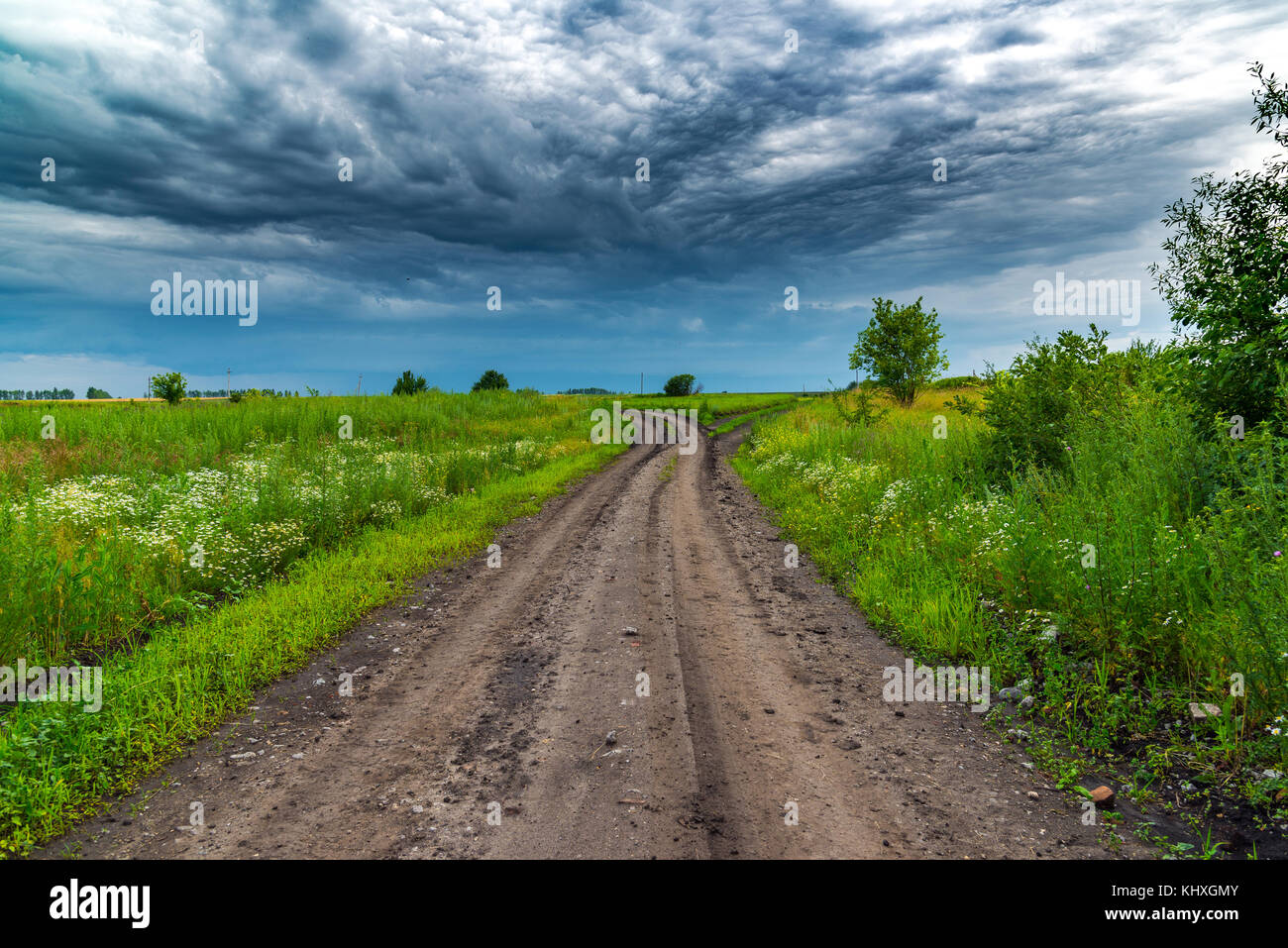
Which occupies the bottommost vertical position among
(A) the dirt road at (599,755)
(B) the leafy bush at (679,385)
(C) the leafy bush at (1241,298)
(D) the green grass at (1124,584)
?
(A) the dirt road at (599,755)

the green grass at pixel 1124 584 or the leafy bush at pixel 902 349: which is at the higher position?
the leafy bush at pixel 902 349

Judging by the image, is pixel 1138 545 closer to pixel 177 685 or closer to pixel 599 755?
pixel 599 755

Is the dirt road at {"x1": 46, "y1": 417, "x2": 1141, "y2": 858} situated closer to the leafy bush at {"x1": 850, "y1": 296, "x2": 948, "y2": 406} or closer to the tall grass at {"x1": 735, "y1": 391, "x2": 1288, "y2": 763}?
the tall grass at {"x1": 735, "y1": 391, "x2": 1288, "y2": 763}

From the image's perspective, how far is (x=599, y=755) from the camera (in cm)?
458

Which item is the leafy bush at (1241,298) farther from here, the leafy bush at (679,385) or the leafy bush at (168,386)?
the leafy bush at (679,385)

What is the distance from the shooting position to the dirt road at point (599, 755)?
3697 mm

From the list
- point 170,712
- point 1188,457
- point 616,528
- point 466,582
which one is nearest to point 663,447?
point 616,528

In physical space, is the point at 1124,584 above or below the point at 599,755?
above

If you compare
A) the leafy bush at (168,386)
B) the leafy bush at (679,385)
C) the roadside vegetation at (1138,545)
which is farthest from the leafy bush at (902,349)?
the leafy bush at (679,385)

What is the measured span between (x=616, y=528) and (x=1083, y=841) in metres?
9.20

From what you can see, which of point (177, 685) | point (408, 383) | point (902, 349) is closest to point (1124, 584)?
point (177, 685)

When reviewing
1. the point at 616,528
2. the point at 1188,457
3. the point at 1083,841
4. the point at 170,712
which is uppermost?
the point at 1188,457
